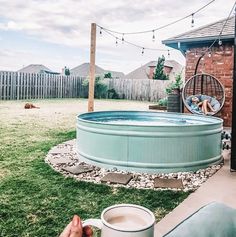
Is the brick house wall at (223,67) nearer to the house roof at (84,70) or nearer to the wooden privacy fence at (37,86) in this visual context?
the wooden privacy fence at (37,86)

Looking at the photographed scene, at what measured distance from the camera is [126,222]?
1.00 meters

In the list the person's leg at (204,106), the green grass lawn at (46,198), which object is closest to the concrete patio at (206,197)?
the green grass lawn at (46,198)

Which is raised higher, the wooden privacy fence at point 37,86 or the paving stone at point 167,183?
the wooden privacy fence at point 37,86

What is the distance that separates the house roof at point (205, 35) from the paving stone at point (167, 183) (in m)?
5.47

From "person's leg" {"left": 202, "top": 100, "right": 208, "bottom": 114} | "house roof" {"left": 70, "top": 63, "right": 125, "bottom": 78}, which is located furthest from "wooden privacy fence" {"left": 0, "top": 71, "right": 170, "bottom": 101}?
"house roof" {"left": 70, "top": 63, "right": 125, "bottom": 78}

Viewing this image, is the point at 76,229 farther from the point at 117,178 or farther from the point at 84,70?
the point at 84,70

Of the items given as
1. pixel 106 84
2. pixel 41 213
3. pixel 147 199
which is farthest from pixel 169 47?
pixel 106 84

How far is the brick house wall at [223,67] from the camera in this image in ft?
26.8

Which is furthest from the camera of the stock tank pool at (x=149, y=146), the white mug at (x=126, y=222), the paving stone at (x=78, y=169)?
the stock tank pool at (x=149, y=146)

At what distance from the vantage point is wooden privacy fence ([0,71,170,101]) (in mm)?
16922

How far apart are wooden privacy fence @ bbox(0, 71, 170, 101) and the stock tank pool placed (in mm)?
13648

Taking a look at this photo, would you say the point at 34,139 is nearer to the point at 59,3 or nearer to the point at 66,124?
the point at 66,124

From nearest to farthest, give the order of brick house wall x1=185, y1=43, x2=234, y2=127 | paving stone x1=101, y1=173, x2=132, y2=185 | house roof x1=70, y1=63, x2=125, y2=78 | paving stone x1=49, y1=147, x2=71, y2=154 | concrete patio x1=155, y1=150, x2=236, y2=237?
concrete patio x1=155, y1=150, x2=236, y2=237
paving stone x1=101, y1=173, x2=132, y2=185
paving stone x1=49, y1=147, x2=71, y2=154
brick house wall x1=185, y1=43, x2=234, y2=127
house roof x1=70, y1=63, x2=125, y2=78

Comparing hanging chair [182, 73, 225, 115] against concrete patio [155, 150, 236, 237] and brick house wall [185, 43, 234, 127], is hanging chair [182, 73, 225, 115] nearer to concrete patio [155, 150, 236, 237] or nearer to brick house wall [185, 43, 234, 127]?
brick house wall [185, 43, 234, 127]
